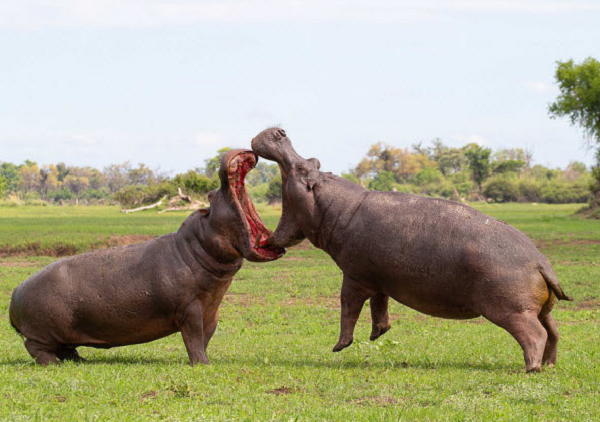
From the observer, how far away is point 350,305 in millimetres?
7438

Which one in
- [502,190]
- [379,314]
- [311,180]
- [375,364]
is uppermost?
[311,180]

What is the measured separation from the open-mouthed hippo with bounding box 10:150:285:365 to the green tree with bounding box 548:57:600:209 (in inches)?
1499

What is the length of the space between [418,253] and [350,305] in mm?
848

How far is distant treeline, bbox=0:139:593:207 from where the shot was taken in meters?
86.4

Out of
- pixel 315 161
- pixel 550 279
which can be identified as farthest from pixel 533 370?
pixel 315 161

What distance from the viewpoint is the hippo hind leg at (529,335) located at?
21.8 ft

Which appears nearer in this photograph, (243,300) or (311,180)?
(311,180)

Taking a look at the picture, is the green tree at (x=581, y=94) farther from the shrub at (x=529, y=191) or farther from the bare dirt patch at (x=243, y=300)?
the shrub at (x=529, y=191)

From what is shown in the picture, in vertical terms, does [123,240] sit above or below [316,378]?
below

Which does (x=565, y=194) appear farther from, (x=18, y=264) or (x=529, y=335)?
(x=529, y=335)

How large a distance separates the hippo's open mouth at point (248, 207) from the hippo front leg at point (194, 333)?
0.82 m

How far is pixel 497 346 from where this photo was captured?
354 inches

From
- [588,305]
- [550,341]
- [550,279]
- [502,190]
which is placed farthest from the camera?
[502,190]

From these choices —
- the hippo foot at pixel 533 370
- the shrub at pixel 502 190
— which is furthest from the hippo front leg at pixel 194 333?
the shrub at pixel 502 190
